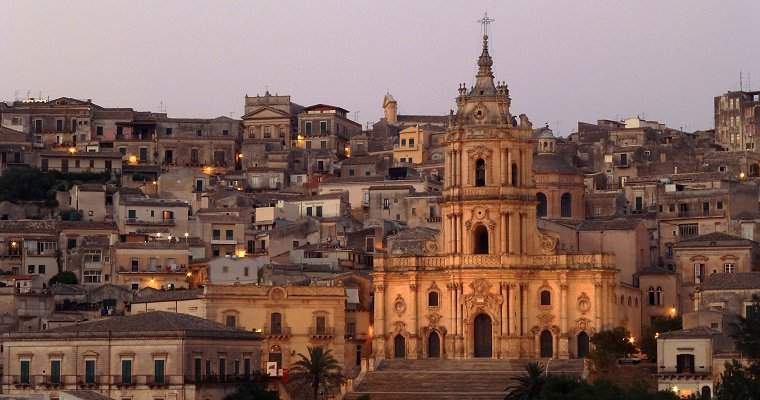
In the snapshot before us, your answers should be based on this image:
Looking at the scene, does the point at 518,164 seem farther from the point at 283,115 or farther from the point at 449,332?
the point at 283,115

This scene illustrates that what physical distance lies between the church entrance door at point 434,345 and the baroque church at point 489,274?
0.04 meters

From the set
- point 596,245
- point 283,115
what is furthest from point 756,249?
point 283,115

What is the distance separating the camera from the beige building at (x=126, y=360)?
300ft

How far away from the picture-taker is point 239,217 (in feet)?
412

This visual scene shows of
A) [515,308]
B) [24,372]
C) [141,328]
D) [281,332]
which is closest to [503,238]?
[515,308]

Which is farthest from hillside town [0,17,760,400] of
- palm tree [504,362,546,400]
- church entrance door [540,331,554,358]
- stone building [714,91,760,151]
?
stone building [714,91,760,151]

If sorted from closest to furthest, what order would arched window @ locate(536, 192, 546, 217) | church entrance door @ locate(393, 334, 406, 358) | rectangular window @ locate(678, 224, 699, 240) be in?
1. church entrance door @ locate(393, 334, 406, 358)
2. arched window @ locate(536, 192, 546, 217)
3. rectangular window @ locate(678, 224, 699, 240)

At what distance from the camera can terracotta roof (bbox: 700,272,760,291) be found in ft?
328

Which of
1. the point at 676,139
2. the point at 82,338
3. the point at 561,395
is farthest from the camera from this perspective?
the point at 676,139

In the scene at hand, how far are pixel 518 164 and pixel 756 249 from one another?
12570 millimetres

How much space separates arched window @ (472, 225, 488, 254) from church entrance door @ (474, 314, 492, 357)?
9.32ft

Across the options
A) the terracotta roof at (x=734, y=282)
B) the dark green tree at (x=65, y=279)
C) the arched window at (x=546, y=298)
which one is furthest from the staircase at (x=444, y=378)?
the dark green tree at (x=65, y=279)

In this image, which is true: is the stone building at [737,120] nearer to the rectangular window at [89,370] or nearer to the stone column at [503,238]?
the stone column at [503,238]

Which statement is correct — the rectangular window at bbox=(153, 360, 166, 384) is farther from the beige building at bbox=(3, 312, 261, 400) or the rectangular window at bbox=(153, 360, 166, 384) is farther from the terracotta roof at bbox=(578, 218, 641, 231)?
the terracotta roof at bbox=(578, 218, 641, 231)
